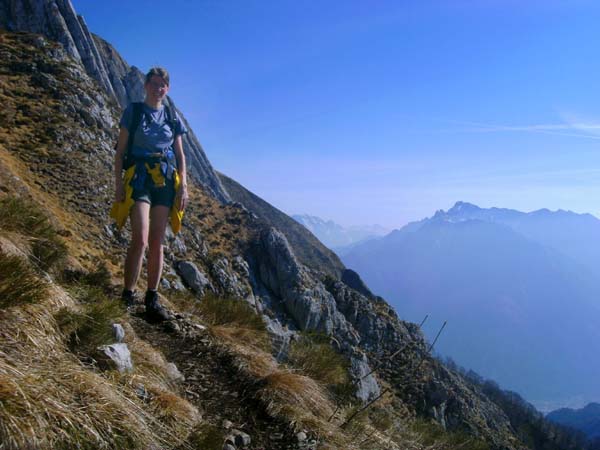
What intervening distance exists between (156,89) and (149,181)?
4.12ft

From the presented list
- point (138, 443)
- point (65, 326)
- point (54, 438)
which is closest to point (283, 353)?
point (65, 326)

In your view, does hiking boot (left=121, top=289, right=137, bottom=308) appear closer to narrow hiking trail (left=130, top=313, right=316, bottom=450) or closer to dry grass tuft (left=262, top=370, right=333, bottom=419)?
narrow hiking trail (left=130, top=313, right=316, bottom=450)

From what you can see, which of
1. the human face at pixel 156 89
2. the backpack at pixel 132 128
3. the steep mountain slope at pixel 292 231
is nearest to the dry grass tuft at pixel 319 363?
the backpack at pixel 132 128

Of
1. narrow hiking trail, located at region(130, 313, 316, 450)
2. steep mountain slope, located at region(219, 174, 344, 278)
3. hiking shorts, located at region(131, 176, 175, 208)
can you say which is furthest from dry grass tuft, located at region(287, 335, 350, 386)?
steep mountain slope, located at region(219, 174, 344, 278)

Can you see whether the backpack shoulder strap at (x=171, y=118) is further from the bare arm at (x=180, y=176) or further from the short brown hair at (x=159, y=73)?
the short brown hair at (x=159, y=73)

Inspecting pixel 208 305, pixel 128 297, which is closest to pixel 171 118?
pixel 128 297

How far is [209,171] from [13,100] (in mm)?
69034

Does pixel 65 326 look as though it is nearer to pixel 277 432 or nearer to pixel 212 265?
pixel 277 432

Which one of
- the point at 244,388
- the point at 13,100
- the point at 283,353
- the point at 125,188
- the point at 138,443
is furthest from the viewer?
the point at 13,100

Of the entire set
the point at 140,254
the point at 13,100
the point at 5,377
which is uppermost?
the point at 13,100

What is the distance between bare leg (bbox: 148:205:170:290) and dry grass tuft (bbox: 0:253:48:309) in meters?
2.37

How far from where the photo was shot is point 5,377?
76.8 inches

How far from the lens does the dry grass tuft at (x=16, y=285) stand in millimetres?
2767

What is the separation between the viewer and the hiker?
5.12m
